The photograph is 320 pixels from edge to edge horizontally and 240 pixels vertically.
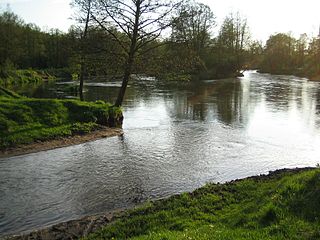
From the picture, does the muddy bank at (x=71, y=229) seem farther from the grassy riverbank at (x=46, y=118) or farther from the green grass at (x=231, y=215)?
the grassy riverbank at (x=46, y=118)

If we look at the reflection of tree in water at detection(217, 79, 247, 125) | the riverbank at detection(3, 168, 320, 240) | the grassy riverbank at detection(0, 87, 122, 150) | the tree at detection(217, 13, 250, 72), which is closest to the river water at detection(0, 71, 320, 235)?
the reflection of tree in water at detection(217, 79, 247, 125)

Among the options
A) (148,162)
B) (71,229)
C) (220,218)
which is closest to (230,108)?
(148,162)

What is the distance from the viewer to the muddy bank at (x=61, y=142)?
1902 cm

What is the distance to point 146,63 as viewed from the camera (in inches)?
1141

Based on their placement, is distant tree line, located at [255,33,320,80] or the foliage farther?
distant tree line, located at [255,33,320,80]

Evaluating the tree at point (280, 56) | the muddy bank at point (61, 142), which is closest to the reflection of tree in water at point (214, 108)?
the muddy bank at point (61, 142)

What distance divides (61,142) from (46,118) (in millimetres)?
3058

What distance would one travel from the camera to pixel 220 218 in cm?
988

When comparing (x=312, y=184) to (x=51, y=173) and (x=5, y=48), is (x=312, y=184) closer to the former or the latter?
(x=51, y=173)

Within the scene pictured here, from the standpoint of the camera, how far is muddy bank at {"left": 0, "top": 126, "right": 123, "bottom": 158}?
62.4ft

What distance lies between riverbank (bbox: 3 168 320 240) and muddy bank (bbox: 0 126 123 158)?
9.56m

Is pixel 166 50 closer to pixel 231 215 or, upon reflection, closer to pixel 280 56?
pixel 231 215

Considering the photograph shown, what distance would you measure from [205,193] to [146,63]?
18.3 metres

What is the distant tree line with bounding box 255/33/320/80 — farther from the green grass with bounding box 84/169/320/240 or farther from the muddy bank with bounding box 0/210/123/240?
the muddy bank with bounding box 0/210/123/240
